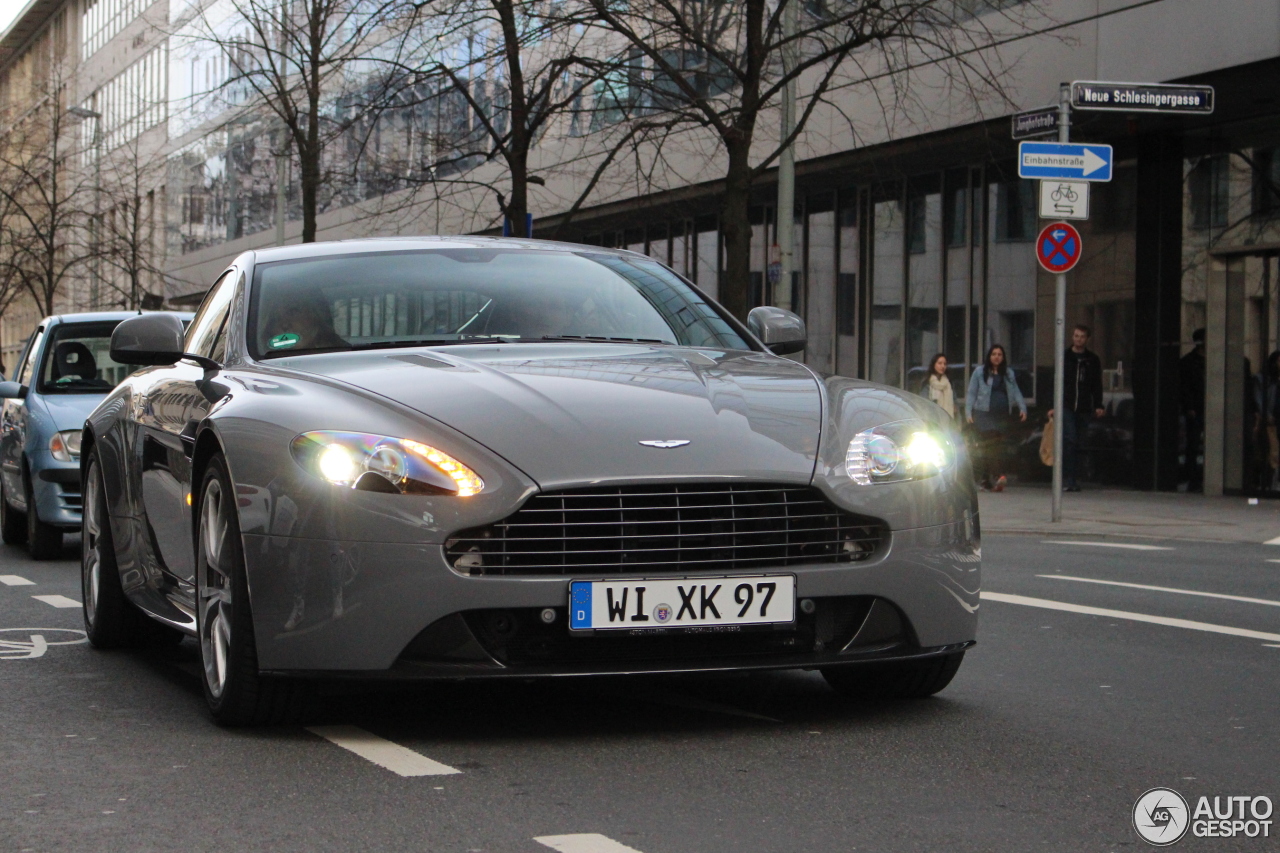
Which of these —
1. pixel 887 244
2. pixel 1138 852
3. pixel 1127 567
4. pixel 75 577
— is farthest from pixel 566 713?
pixel 887 244

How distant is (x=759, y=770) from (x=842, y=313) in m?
24.4

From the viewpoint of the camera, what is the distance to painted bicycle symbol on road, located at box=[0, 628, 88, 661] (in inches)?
287

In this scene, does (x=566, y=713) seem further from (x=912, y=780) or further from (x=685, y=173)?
(x=685, y=173)

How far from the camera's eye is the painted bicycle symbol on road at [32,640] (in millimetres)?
7289

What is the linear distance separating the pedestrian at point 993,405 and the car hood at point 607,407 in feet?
54.8

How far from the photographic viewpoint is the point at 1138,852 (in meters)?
3.89

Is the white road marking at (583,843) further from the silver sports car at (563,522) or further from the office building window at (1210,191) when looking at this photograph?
the office building window at (1210,191)

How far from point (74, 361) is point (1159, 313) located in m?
12.6

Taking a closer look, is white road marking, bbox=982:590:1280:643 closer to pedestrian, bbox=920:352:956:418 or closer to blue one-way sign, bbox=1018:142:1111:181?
blue one-way sign, bbox=1018:142:1111:181

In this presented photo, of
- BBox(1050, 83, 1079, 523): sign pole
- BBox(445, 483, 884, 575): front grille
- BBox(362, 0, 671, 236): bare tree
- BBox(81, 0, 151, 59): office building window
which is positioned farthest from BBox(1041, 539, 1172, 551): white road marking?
BBox(81, 0, 151, 59): office building window

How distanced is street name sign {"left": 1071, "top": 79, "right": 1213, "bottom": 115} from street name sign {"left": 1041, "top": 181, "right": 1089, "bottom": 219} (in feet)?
2.32

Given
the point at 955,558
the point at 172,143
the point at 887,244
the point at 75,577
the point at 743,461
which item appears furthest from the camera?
the point at 172,143

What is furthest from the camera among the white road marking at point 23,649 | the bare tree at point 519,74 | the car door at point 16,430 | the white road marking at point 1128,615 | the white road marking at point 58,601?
the bare tree at point 519,74

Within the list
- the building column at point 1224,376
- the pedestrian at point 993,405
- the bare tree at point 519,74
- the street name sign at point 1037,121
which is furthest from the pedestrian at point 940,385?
the street name sign at point 1037,121
